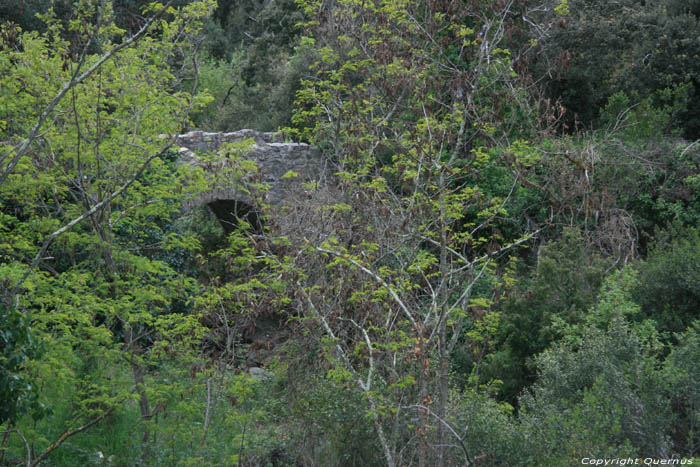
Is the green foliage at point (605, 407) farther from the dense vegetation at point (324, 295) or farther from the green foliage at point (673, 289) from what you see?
the green foliage at point (673, 289)

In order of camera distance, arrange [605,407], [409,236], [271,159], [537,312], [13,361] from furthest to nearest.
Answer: [271,159], [537,312], [409,236], [605,407], [13,361]

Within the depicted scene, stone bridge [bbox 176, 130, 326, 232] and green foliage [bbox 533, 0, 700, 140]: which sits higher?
green foliage [bbox 533, 0, 700, 140]

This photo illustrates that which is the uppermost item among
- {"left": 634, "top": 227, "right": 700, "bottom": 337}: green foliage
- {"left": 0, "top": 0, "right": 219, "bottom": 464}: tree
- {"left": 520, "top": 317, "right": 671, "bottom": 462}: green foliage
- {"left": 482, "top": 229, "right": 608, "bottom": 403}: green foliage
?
{"left": 0, "top": 0, "right": 219, "bottom": 464}: tree

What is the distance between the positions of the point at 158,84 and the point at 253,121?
1215cm

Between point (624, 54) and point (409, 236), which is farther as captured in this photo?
point (624, 54)

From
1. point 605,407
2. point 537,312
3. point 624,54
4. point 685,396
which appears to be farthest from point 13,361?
point 624,54

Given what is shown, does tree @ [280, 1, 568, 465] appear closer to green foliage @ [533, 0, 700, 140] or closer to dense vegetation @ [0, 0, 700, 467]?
dense vegetation @ [0, 0, 700, 467]

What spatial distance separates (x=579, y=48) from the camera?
15.4 meters

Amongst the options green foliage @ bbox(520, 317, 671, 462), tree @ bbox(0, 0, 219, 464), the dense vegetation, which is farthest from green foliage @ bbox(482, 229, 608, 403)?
tree @ bbox(0, 0, 219, 464)

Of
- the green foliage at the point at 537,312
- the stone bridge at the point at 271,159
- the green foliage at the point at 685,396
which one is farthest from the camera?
the stone bridge at the point at 271,159

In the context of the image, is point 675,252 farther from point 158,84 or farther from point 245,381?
point 158,84

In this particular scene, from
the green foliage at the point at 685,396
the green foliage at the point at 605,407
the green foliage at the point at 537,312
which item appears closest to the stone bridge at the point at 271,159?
the green foliage at the point at 537,312

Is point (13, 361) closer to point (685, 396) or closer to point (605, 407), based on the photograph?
point (605, 407)

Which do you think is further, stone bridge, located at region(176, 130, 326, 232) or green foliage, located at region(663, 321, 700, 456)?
stone bridge, located at region(176, 130, 326, 232)
